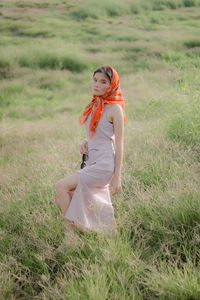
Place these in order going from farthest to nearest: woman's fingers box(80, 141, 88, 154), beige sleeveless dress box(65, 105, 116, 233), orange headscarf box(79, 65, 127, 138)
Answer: woman's fingers box(80, 141, 88, 154) < orange headscarf box(79, 65, 127, 138) < beige sleeveless dress box(65, 105, 116, 233)

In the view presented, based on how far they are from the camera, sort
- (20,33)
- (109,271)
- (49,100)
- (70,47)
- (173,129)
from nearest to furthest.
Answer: (109,271) → (173,129) → (49,100) → (70,47) → (20,33)

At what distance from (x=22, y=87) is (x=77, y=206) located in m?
10.1

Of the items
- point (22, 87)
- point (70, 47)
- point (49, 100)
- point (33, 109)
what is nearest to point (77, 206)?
point (33, 109)

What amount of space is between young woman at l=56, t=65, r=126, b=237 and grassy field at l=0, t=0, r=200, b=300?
0.55 feet

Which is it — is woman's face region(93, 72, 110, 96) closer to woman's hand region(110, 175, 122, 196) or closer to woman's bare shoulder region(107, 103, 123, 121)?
woman's bare shoulder region(107, 103, 123, 121)

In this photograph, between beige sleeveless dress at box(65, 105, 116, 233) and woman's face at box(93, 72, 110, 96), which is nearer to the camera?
beige sleeveless dress at box(65, 105, 116, 233)

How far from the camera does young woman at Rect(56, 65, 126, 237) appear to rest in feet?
8.45

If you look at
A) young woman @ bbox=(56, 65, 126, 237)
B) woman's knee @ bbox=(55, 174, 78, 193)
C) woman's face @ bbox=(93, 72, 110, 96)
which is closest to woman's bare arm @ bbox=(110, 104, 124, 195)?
young woman @ bbox=(56, 65, 126, 237)

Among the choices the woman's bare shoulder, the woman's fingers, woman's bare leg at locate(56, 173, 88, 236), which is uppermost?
the woman's bare shoulder

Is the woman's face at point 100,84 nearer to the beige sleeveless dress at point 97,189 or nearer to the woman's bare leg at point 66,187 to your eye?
the beige sleeveless dress at point 97,189

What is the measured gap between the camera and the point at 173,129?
15.3 feet

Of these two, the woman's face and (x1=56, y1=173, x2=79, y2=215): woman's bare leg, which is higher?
the woman's face

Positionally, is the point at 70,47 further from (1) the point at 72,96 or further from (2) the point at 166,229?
(2) the point at 166,229

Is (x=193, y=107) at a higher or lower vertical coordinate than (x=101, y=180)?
higher
